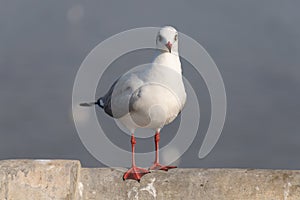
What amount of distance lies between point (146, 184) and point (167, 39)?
2.54 metres

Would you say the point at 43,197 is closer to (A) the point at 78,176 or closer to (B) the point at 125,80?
(A) the point at 78,176

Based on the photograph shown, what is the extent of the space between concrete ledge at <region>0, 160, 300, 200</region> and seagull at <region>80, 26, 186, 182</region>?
0.98ft

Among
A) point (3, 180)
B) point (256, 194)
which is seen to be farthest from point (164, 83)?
point (3, 180)

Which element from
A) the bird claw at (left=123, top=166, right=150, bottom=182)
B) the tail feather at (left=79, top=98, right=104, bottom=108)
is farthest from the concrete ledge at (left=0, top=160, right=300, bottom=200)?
the tail feather at (left=79, top=98, right=104, bottom=108)

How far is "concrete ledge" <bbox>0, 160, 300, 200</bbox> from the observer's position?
27.1 feet

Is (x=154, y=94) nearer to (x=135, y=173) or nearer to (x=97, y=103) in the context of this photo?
(x=135, y=173)

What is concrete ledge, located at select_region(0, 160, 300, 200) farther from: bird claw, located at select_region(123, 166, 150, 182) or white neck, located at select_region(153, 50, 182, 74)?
white neck, located at select_region(153, 50, 182, 74)

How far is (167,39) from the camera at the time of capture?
9.35 m

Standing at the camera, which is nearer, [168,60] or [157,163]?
[157,163]

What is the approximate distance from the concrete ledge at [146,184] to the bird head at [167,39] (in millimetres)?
2222

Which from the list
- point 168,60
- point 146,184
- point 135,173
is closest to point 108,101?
point 168,60

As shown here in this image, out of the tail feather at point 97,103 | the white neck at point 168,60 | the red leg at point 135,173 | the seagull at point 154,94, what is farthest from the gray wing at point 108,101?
the red leg at point 135,173

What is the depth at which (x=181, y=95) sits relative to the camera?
361 inches

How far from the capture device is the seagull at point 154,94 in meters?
8.88
